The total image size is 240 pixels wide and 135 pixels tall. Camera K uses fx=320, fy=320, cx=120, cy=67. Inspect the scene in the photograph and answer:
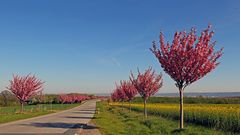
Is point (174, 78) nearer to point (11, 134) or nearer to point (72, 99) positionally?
point (11, 134)

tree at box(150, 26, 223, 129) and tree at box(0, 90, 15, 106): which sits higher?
tree at box(150, 26, 223, 129)

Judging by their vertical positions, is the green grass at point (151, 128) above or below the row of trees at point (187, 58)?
below

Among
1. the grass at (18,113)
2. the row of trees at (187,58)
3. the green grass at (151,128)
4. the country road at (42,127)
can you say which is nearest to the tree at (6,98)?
the grass at (18,113)

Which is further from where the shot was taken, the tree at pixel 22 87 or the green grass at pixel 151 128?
the tree at pixel 22 87

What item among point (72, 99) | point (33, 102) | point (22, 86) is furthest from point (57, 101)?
point (22, 86)

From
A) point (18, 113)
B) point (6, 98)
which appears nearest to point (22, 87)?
point (18, 113)

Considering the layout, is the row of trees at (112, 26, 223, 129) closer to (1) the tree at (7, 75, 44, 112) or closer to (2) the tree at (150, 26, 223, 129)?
(2) the tree at (150, 26, 223, 129)

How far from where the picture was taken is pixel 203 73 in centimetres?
Answer: 1691

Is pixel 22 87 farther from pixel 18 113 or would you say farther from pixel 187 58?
pixel 187 58

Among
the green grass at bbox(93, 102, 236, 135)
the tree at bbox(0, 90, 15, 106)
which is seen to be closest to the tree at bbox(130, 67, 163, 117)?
the green grass at bbox(93, 102, 236, 135)

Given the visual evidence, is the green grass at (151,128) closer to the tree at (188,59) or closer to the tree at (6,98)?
the tree at (188,59)

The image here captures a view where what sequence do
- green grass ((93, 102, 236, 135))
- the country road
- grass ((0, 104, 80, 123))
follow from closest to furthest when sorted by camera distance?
green grass ((93, 102, 236, 135)), the country road, grass ((0, 104, 80, 123))

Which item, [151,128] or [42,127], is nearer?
[151,128]

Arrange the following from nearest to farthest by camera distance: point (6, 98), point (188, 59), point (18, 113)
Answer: point (188, 59) < point (18, 113) < point (6, 98)
